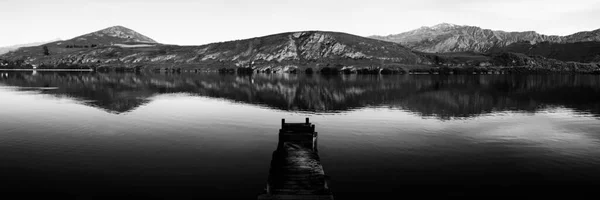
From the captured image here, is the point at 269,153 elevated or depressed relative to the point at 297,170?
depressed

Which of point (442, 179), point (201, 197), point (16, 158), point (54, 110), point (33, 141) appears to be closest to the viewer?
point (201, 197)

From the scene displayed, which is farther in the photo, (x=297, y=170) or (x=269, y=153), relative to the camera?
(x=269, y=153)

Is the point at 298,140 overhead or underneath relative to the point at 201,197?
overhead

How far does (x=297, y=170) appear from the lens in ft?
108

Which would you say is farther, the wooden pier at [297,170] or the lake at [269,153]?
the lake at [269,153]

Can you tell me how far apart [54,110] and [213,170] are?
205ft

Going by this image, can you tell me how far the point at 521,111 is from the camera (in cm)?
9006

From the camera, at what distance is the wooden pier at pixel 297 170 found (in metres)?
26.7

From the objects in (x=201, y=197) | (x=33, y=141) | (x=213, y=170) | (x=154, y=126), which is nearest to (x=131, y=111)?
(x=154, y=126)

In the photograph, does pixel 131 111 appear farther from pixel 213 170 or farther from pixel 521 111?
pixel 521 111

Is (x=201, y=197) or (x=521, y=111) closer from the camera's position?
(x=201, y=197)

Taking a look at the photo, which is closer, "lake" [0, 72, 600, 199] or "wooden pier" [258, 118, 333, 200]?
"wooden pier" [258, 118, 333, 200]

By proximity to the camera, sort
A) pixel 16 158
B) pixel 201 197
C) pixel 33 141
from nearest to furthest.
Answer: pixel 201 197
pixel 16 158
pixel 33 141

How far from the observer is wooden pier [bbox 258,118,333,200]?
2670 centimetres
